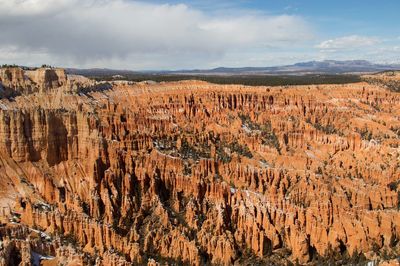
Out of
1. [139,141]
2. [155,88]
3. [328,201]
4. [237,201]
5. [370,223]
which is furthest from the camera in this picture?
[155,88]

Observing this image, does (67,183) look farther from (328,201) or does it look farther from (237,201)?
(328,201)

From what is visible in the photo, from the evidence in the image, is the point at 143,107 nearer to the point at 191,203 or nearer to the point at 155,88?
the point at 155,88

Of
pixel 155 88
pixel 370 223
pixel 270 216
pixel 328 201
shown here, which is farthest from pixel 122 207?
pixel 155 88

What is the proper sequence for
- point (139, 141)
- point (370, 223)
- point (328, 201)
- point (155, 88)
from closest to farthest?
1. point (370, 223)
2. point (328, 201)
3. point (139, 141)
4. point (155, 88)

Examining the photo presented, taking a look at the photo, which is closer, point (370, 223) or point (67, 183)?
point (370, 223)

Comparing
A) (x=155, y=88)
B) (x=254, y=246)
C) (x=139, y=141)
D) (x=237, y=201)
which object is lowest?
(x=254, y=246)

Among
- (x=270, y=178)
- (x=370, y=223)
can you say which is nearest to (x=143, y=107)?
(x=270, y=178)

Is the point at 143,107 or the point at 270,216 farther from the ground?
the point at 143,107
